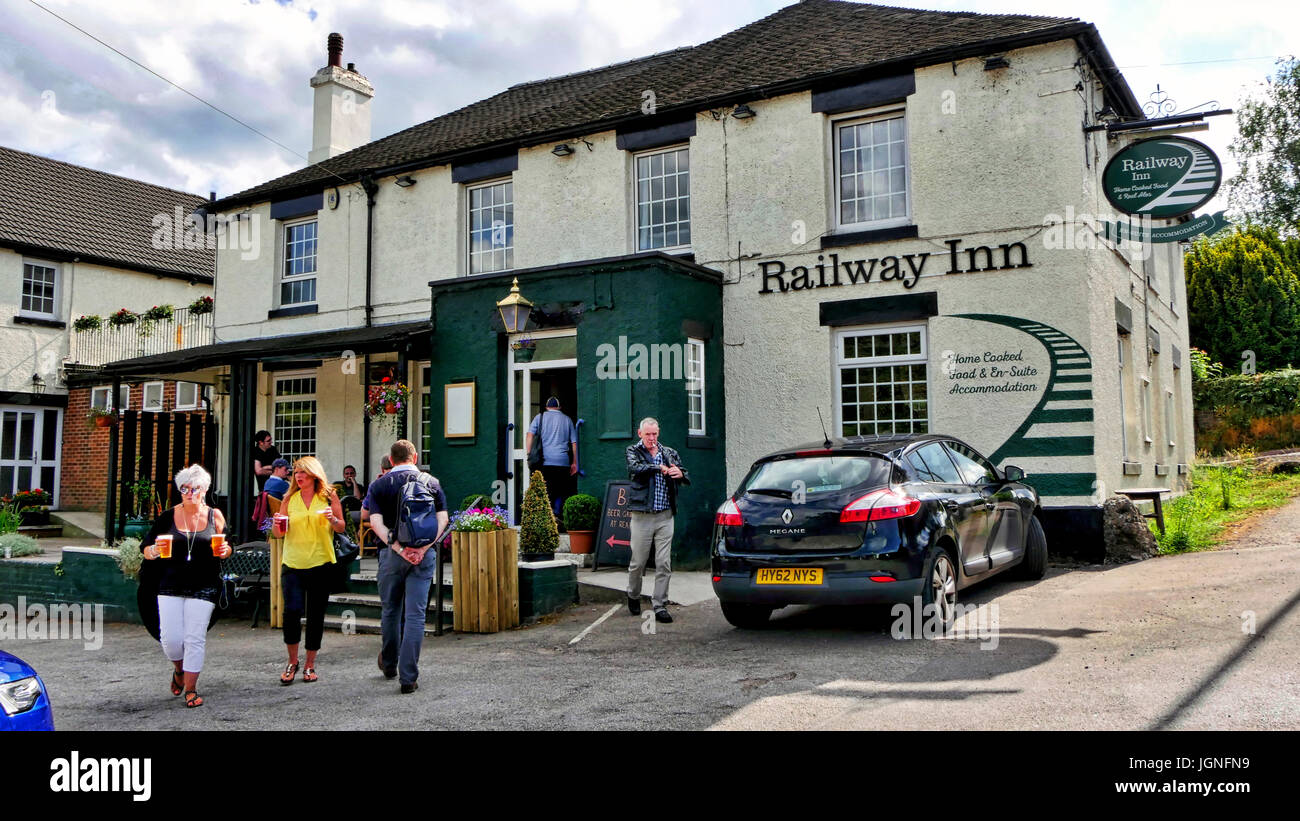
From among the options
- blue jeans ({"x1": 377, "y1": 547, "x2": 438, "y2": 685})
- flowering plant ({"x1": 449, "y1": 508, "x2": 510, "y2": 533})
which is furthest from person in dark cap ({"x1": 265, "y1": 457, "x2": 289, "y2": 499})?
blue jeans ({"x1": 377, "y1": 547, "x2": 438, "y2": 685})

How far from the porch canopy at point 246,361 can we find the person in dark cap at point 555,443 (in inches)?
106

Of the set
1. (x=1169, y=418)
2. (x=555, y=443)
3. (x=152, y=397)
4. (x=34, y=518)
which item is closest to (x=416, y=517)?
(x=555, y=443)

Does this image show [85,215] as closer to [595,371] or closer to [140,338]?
[140,338]

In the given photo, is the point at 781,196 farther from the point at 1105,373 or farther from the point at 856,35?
the point at 1105,373

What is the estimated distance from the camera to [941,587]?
305 inches

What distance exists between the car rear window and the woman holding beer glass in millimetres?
4239

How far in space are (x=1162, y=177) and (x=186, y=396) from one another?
60.8 ft

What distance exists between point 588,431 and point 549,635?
3.94 m

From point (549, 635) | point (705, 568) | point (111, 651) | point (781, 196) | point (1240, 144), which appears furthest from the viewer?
point (1240, 144)

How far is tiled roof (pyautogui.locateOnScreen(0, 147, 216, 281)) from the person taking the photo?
23.0 metres

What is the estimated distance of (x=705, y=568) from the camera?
12.5m

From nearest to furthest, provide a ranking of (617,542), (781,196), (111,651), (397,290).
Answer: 1. (111,651)
2. (617,542)
3. (781,196)
4. (397,290)

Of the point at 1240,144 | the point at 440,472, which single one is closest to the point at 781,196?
the point at 440,472

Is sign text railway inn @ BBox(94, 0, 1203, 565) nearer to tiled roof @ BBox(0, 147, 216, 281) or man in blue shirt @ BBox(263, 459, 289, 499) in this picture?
man in blue shirt @ BBox(263, 459, 289, 499)
